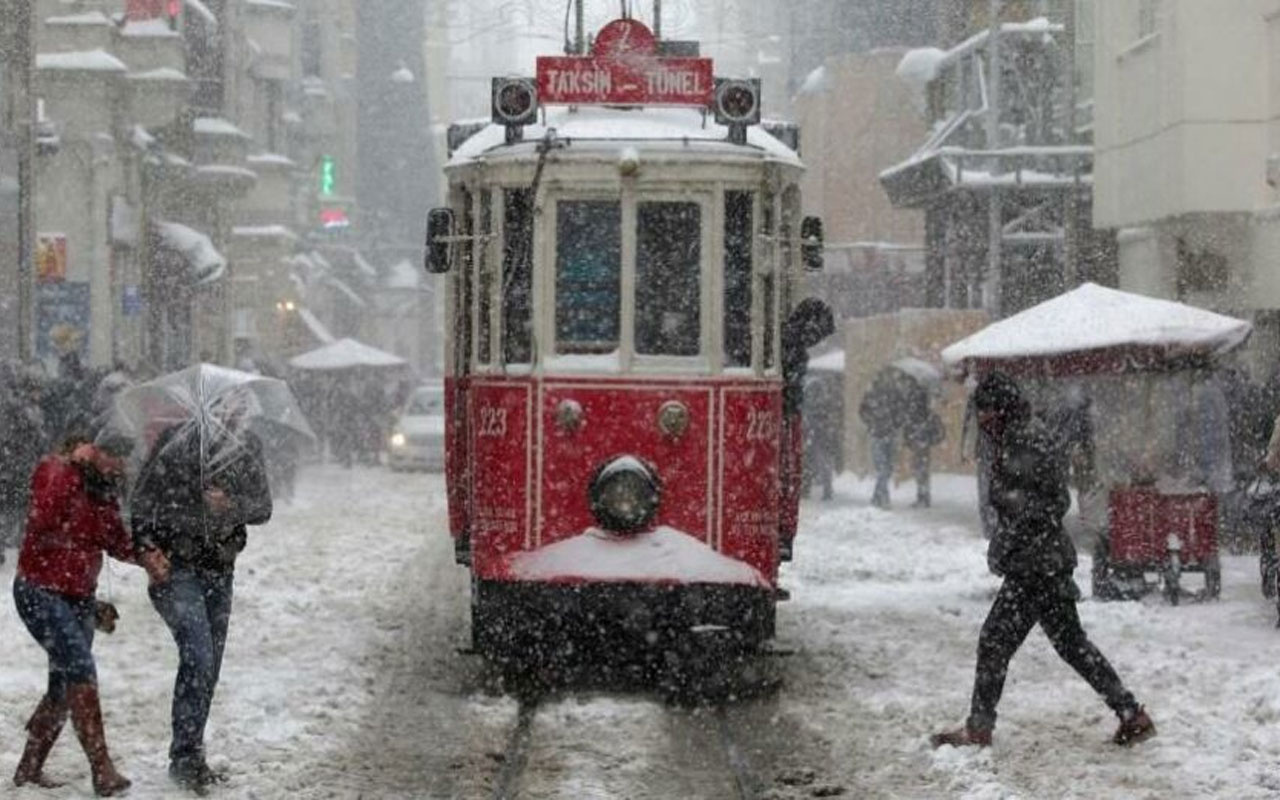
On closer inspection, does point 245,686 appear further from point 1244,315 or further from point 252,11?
point 252,11

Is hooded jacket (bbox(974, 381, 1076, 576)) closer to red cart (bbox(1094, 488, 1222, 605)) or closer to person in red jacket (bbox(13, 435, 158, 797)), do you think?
person in red jacket (bbox(13, 435, 158, 797))

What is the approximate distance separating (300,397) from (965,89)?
14831 millimetres

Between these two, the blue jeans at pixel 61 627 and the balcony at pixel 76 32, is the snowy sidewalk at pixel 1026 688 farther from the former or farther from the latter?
the balcony at pixel 76 32

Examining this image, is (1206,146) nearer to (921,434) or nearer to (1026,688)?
(921,434)

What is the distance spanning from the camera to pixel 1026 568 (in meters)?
11.0

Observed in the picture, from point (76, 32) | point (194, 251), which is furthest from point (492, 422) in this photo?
point (194, 251)

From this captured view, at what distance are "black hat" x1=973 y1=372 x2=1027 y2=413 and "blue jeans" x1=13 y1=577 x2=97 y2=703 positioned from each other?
13.6 feet

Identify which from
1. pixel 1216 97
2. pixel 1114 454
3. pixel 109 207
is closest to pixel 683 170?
pixel 1114 454

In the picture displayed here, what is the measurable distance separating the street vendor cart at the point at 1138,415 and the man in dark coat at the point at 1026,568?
6.56m

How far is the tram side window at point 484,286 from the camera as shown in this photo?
13.3m

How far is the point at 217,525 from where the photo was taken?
10.1 meters

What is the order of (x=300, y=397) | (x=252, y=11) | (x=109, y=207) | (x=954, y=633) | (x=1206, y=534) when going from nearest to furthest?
(x=954, y=633), (x=1206, y=534), (x=109, y=207), (x=300, y=397), (x=252, y=11)

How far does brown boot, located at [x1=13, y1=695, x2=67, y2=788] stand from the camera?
389 inches

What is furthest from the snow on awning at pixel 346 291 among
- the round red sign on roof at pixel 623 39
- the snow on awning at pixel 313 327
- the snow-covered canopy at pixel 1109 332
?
the round red sign on roof at pixel 623 39
